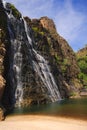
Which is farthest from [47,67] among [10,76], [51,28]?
[51,28]

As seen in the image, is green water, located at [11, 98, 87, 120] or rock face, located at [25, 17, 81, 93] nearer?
green water, located at [11, 98, 87, 120]

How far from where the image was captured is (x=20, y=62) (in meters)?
51.2

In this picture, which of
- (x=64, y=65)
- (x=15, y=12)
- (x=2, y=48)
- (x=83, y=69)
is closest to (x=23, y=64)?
(x=2, y=48)

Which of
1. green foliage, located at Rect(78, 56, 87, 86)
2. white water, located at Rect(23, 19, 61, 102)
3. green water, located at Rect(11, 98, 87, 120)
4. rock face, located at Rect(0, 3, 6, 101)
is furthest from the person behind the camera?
green foliage, located at Rect(78, 56, 87, 86)

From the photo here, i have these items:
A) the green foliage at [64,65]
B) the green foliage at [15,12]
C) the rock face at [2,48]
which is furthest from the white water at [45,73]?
the green foliage at [64,65]

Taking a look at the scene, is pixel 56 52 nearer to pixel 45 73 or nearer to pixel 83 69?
pixel 83 69

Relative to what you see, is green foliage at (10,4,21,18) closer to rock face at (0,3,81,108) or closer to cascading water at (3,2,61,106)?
rock face at (0,3,81,108)

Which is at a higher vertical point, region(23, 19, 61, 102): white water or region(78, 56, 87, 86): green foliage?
region(78, 56, 87, 86): green foliage

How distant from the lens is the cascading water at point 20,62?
4866 cm

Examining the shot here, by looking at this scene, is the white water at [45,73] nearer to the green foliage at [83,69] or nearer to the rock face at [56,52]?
the rock face at [56,52]

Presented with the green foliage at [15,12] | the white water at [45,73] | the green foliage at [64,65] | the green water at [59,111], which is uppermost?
the green foliage at [15,12]

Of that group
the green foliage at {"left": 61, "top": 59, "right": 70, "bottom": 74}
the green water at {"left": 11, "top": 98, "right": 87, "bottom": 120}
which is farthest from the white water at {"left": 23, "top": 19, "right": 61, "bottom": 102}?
the green foliage at {"left": 61, "top": 59, "right": 70, "bottom": 74}

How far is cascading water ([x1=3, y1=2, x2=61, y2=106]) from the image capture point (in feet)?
160

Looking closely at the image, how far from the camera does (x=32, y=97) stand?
50594mm
